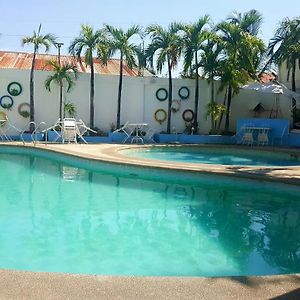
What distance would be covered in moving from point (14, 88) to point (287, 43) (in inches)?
481

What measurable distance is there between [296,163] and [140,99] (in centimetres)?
913

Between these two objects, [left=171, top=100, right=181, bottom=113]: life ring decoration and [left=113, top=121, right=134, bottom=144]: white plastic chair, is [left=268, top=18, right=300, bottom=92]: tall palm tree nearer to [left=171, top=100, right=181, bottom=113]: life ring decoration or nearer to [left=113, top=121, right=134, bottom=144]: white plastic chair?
[left=171, top=100, right=181, bottom=113]: life ring decoration

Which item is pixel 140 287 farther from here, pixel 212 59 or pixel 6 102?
pixel 212 59

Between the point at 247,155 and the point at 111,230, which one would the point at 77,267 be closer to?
the point at 111,230

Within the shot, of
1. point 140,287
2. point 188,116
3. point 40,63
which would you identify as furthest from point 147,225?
point 40,63

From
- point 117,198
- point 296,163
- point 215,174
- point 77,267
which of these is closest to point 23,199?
point 117,198

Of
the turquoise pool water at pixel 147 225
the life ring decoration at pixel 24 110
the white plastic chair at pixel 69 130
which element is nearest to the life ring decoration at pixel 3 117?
the life ring decoration at pixel 24 110

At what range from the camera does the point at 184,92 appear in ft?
66.0

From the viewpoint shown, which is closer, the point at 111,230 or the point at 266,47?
the point at 111,230

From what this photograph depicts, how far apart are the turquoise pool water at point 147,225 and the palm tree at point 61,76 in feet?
26.1

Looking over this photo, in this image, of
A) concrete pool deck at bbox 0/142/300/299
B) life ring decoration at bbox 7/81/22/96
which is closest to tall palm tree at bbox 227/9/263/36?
life ring decoration at bbox 7/81/22/96

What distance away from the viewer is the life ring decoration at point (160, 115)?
1983 cm

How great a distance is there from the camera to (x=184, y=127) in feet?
66.4

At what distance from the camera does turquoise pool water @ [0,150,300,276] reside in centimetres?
472
